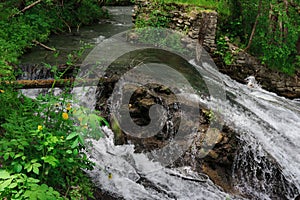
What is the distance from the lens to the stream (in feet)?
14.8

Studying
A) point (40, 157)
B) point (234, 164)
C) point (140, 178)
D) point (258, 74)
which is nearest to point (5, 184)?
point (40, 157)

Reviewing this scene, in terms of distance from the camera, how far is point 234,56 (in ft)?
27.4

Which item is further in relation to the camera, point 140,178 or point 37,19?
point 37,19

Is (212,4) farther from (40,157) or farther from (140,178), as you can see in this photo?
(40,157)

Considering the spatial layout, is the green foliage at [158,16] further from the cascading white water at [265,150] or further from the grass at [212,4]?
the cascading white water at [265,150]

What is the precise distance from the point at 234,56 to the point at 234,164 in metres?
4.14

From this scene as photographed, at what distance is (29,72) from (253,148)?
5149mm

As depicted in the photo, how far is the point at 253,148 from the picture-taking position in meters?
5.20

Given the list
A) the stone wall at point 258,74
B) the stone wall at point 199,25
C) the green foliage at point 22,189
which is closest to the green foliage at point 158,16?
the stone wall at point 199,25

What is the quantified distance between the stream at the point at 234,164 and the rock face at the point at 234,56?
1.91 m

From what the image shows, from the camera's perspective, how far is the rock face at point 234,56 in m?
8.12

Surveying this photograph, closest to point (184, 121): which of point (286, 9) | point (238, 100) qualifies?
point (238, 100)

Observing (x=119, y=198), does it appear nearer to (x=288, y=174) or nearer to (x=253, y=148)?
(x=253, y=148)

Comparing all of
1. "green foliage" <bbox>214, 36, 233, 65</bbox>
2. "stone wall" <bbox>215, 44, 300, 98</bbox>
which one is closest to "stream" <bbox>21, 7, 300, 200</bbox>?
"stone wall" <bbox>215, 44, 300, 98</bbox>
